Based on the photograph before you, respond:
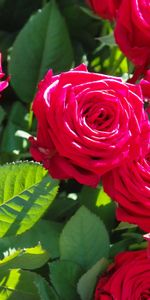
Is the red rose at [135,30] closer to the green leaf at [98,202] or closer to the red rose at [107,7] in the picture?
the red rose at [107,7]

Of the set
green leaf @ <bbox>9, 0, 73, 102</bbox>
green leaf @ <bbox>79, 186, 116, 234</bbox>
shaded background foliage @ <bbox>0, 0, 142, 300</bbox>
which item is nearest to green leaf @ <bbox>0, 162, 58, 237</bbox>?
shaded background foliage @ <bbox>0, 0, 142, 300</bbox>

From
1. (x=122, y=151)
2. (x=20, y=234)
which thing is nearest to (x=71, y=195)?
(x=20, y=234)

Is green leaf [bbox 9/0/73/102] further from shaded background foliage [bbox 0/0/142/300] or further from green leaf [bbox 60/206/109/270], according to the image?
green leaf [bbox 60/206/109/270]

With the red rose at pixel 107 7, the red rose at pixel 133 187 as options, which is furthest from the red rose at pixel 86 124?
the red rose at pixel 107 7

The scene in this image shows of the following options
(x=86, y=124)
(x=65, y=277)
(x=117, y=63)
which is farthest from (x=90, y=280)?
(x=117, y=63)

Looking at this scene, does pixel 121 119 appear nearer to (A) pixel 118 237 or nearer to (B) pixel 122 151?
(B) pixel 122 151

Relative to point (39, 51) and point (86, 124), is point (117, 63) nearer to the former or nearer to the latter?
point (39, 51)
